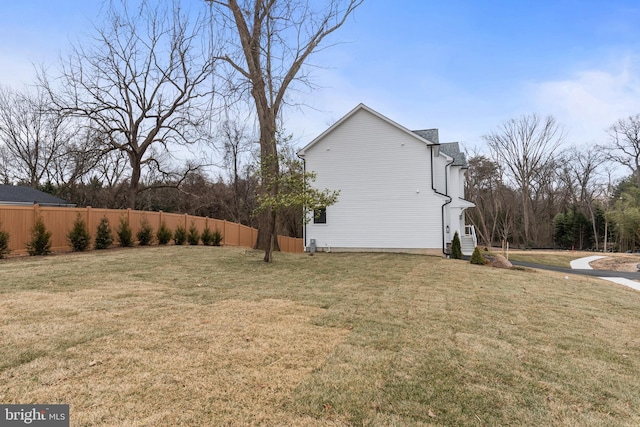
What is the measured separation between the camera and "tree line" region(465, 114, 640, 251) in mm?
32406

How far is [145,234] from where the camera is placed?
1411cm

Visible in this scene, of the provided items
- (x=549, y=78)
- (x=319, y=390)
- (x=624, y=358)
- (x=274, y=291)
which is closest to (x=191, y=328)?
(x=319, y=390)

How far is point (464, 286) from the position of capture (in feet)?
25.0

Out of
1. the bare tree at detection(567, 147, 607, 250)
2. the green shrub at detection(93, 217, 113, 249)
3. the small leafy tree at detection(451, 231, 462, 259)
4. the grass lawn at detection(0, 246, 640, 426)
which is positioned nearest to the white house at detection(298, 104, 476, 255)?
the small leafy tree at detection(451, 231, 462, 259)

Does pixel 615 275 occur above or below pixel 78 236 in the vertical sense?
below

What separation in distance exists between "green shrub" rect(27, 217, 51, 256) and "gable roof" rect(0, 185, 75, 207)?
36.9 feet

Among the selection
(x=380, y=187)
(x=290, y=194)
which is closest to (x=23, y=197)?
(x=290, y=194)

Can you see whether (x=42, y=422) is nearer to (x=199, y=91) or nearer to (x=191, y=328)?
(x=191, y=328)

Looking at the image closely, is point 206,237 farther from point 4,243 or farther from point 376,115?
point 376,115

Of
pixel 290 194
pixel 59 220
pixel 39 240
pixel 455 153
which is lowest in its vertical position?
pixel 39 240

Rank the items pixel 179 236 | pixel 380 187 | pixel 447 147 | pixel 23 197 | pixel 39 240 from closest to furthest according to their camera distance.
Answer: pixel 39 240 → pixel 380 187 → pixel 179 236 → pixel 23 197 → pixel 447 147

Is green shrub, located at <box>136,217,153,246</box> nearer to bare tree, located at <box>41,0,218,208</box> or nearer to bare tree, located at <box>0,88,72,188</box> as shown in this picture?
bare tree, located at <box>41,0,218,208</box>

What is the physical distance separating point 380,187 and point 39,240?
43.9ft

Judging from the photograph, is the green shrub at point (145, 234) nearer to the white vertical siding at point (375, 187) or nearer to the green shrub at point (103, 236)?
the green shrub at point (103, 236)
